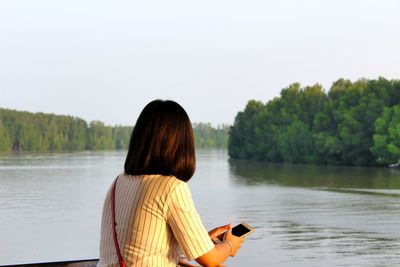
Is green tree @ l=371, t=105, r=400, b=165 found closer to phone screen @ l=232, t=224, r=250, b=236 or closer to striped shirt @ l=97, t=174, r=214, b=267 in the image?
phone screen @ l=232, t=224, r=250, b=236

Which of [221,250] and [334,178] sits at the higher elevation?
[221,250]

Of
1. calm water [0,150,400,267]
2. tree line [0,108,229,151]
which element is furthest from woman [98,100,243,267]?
tree line [0,108,229,151]

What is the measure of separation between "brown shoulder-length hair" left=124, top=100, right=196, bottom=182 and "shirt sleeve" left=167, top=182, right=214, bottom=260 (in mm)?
33

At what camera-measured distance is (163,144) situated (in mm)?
1011

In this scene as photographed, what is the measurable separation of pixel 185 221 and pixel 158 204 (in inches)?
1.7

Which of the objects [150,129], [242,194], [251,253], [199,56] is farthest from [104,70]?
[150,129]

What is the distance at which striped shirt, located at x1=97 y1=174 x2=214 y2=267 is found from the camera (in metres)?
0.99

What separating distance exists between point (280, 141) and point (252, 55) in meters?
15.7

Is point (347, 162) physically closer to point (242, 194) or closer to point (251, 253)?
point (242, 194)

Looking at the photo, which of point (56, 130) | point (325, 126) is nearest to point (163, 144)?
point (56, 130)

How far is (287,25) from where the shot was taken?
5191cm

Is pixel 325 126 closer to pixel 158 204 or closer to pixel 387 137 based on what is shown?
pixel 387 137

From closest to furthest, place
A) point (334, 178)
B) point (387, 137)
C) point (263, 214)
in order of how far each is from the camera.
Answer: point (263, 214) < point (334, 178) < point (387, 137)

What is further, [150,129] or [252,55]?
[252,55]
